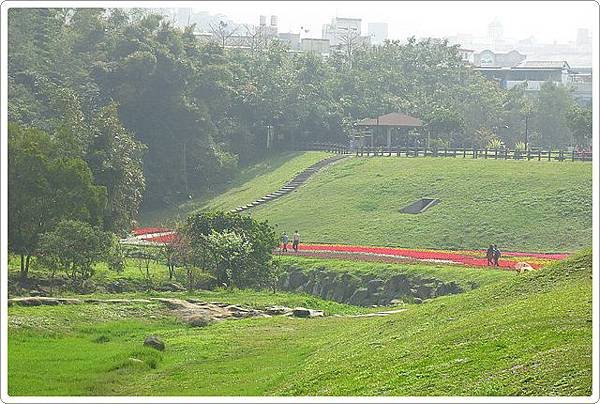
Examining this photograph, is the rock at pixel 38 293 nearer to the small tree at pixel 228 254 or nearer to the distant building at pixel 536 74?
the small tree at pixel 228 254

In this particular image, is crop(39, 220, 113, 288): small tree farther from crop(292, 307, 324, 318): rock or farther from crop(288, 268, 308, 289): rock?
crop(288, 268, 308, 289): rock

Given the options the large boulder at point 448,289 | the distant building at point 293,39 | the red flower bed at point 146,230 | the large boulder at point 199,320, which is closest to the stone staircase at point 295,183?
the red flower bed at point 146,230

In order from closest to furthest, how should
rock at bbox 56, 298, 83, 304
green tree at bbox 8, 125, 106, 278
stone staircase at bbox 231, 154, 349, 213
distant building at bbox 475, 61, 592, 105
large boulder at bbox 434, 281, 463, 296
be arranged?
green tree at bbox 8, 125, 106, 278 < rock at bbox 56, 298, 83, 304 < large boulder at bbox 434, 281, 463, 296 < stone staircase at bbox 231, 154, 349, 213 < distant building at bbox 475, 61, 592, 105

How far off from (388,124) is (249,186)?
13456 mm

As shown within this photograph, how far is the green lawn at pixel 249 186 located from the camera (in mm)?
25078

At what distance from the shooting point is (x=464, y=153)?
128ft

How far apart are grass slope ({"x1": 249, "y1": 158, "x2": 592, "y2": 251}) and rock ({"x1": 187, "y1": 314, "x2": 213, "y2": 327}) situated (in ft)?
33.0

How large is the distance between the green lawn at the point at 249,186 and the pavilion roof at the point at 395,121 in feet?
17.5

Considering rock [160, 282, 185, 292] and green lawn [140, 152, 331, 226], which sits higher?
green lawn [140, 152, 331, 226]

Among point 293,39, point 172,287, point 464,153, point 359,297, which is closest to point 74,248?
point 172,287

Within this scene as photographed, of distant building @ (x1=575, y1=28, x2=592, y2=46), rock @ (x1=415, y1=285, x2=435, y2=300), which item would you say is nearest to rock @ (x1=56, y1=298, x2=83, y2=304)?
rock @ (x1=415, y1=285, x2=435, y2=300)

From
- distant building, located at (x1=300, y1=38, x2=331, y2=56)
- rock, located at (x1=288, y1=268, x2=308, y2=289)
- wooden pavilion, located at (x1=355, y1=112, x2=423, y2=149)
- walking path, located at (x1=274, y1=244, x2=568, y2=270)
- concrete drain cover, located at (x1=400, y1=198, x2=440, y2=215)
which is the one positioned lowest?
rock, located at (x1=288, y1=268, x2=308, y2=289)

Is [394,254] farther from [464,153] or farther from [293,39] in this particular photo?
[293,39]

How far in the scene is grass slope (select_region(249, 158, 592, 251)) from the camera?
2883cm
